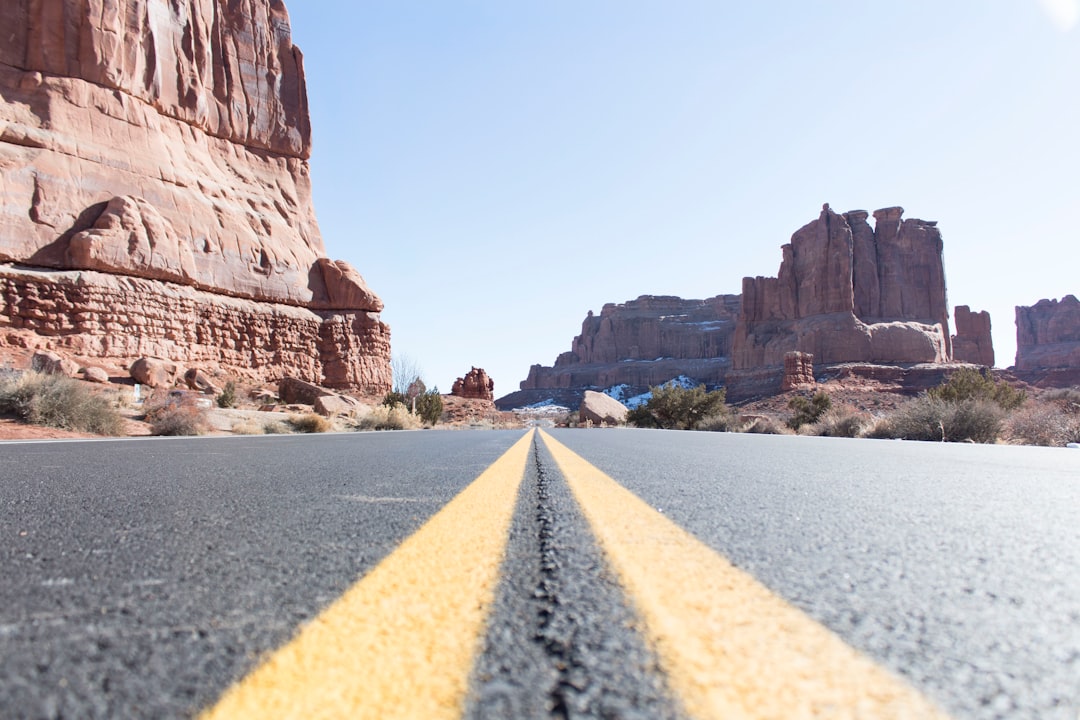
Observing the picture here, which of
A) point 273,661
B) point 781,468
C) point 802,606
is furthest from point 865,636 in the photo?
point 781,468

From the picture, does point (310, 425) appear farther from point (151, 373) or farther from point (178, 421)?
point (151, 373)

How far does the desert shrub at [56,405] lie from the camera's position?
991cm

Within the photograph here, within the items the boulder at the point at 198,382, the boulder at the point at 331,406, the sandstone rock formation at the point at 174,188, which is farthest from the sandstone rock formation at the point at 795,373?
the boulder at the point at 198,382

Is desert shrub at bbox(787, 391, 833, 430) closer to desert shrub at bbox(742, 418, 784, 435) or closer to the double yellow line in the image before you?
desert shrub at bbox(742, 418, 784, 435)

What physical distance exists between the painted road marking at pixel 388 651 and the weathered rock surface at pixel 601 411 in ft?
109

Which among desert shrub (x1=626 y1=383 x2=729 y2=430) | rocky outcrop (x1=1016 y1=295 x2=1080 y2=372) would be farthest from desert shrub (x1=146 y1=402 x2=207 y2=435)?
rocky outcrop (x1=1016 y1=295 x2=1080 y2=372)

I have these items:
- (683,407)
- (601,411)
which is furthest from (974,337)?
(683,407)

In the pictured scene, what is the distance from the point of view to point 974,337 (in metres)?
99.4

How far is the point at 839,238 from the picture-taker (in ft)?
258

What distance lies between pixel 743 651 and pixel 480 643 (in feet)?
1.19

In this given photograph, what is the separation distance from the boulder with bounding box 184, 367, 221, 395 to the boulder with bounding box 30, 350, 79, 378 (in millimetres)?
3313

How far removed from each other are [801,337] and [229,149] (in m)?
70.0

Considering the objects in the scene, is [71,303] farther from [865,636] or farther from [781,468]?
[865,636]

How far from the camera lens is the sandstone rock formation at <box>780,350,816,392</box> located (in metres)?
59.6
